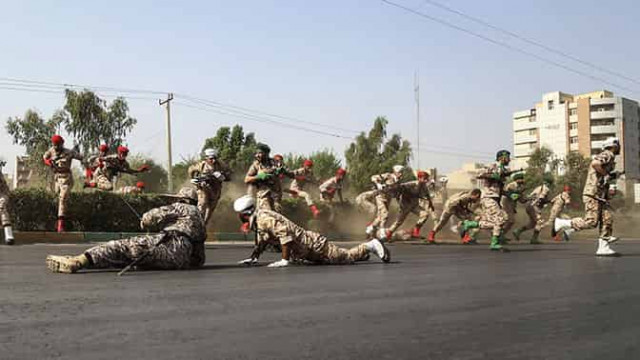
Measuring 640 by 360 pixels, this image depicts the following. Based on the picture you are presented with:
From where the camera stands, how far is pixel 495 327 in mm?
4602

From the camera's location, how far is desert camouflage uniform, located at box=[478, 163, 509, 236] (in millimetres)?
13742

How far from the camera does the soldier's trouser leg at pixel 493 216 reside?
45.0ft

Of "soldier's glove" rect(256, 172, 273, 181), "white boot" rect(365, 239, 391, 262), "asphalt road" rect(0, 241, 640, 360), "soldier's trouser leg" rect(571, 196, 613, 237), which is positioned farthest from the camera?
"soldier's trouser leg" rect(571, 196, 613, 237)

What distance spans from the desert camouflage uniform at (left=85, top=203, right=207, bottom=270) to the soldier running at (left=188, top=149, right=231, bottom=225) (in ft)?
15.7

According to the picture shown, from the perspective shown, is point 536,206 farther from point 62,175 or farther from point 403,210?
point 62,175

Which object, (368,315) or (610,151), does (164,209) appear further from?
(610,151)

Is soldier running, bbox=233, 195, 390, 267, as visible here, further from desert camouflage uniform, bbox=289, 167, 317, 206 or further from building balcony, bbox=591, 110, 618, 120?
→ building balcony, bbox=591, 110, 618, 120

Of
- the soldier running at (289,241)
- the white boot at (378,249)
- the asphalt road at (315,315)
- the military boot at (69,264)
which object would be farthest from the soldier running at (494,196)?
the military boot at (69,264)

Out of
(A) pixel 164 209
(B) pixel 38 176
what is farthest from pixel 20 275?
(B) pixel 38 176

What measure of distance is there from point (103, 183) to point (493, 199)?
31.8 feet

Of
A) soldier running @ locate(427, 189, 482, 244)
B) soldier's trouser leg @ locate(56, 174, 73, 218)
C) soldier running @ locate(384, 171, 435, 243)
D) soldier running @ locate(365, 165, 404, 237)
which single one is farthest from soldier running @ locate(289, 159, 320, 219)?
soldier's trouser leg @ locate(56, 174, 73, 218)

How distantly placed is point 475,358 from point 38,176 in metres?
43.0

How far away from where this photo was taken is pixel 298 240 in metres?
9.02

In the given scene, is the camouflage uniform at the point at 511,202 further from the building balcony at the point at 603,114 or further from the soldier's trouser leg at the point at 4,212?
the building balcony at the point at 603,114
